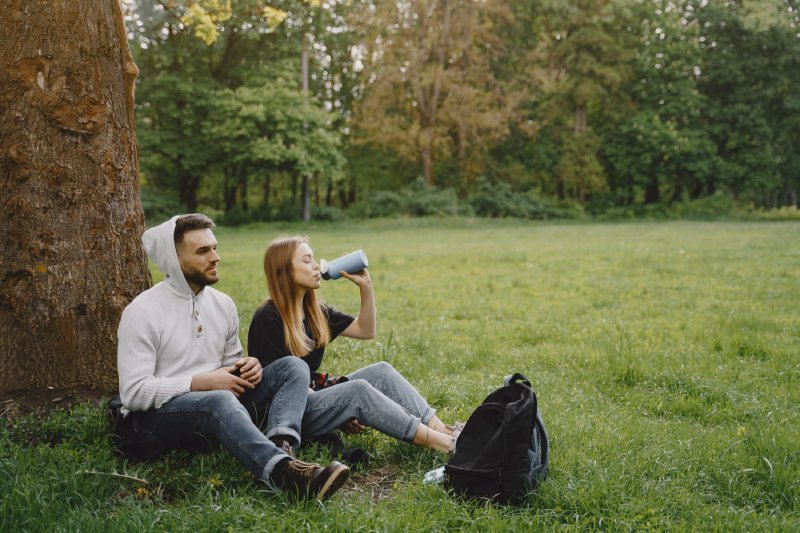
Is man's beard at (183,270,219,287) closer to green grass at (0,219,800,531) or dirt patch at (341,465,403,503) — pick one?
green grass at (0,219,800,531)

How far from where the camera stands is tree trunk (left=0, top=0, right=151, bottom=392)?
3930 millimetres

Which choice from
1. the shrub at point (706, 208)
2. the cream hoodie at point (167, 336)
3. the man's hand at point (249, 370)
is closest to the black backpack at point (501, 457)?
the man's hand at point (249, 370)

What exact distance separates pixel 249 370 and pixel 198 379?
11.6 inches

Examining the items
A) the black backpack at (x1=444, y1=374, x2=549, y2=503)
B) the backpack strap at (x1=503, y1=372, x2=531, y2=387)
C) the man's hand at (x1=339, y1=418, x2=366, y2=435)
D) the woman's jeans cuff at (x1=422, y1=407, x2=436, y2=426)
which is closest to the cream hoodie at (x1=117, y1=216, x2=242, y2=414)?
the man's hand at (x1=339, y1=418, x2=366, y2=435)

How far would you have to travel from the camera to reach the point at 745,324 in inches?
300

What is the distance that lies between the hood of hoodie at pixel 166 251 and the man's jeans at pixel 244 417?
68 centimetres

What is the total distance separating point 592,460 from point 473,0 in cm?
3242

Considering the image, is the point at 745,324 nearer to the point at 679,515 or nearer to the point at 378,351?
the point at 378,351

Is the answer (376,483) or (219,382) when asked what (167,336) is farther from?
(376,483)

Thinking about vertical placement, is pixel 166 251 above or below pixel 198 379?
above

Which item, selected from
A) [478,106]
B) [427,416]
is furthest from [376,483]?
[478,106]

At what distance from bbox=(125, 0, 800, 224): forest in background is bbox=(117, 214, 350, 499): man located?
24.6m

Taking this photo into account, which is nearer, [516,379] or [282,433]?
[282,433]

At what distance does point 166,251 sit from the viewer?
3646 millimetres
